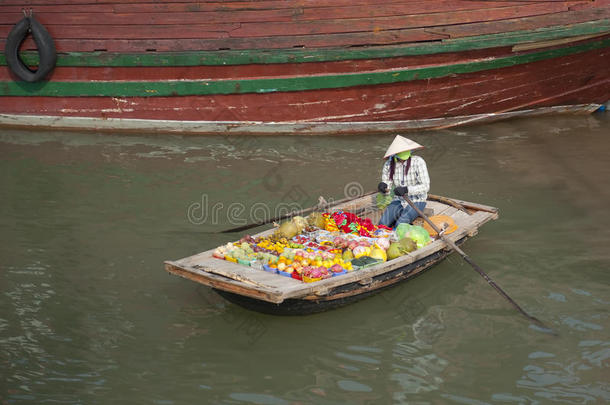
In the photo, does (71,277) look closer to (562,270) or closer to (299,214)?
(299,214)

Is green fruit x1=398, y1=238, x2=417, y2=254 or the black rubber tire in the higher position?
the black rubber tire

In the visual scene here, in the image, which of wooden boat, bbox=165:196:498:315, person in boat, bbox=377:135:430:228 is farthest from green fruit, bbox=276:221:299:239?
person in boat, bbox=377:135:430:228

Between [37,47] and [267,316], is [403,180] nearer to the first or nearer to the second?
[267,316]

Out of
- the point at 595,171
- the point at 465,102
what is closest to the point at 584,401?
the point at 595,171

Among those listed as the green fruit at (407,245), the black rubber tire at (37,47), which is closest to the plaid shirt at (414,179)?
the green fruit at (407,245)

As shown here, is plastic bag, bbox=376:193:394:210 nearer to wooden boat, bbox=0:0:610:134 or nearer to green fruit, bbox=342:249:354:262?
green fruit, bbox=342:249:354:262

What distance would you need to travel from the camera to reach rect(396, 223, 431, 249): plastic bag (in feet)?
24.2

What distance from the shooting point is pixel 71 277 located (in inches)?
305

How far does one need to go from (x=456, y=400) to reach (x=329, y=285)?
1.48m

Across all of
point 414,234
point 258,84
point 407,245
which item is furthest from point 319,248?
point 258,84

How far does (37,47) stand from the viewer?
12648mm

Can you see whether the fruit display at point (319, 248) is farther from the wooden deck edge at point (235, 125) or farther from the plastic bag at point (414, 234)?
the wooden deck edge at point (235, 125)

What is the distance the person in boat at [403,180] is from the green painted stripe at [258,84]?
4289 mm

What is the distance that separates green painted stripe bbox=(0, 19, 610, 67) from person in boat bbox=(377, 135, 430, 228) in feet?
13.9
